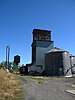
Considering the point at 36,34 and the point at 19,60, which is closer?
the point at 36,34

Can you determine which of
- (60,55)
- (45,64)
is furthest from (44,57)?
(60,55)

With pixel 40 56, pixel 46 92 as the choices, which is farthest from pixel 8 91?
pixel 40 56

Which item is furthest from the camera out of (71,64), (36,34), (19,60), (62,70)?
(19,60)

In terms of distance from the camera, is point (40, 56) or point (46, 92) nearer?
point (46, 92)

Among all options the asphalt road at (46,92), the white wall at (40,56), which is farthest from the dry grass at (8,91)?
the white wall at (40,56)

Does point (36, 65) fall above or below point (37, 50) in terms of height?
below

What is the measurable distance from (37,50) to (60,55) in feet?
33.4

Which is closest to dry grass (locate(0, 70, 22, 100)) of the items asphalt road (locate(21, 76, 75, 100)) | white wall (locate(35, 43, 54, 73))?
asphalt road (locate(21, 76, 75, 100))

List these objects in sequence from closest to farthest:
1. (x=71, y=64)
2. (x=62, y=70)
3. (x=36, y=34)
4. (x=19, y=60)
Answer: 1. (x=62, y=70)
2. (x=71, y=64)
3. (x=36, y=34)
4. (x=19, y=60)

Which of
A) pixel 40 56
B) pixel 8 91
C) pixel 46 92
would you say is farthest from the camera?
pixel 40 56

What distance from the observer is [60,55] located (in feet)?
202

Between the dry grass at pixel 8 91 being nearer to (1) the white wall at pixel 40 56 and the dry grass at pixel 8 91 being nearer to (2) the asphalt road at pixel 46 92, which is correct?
(2) the asphalt road at pixel 46 92

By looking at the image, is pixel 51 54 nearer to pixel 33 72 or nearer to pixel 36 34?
pixel 33 72

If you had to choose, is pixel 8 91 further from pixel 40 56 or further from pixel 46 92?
pixel 40 56
